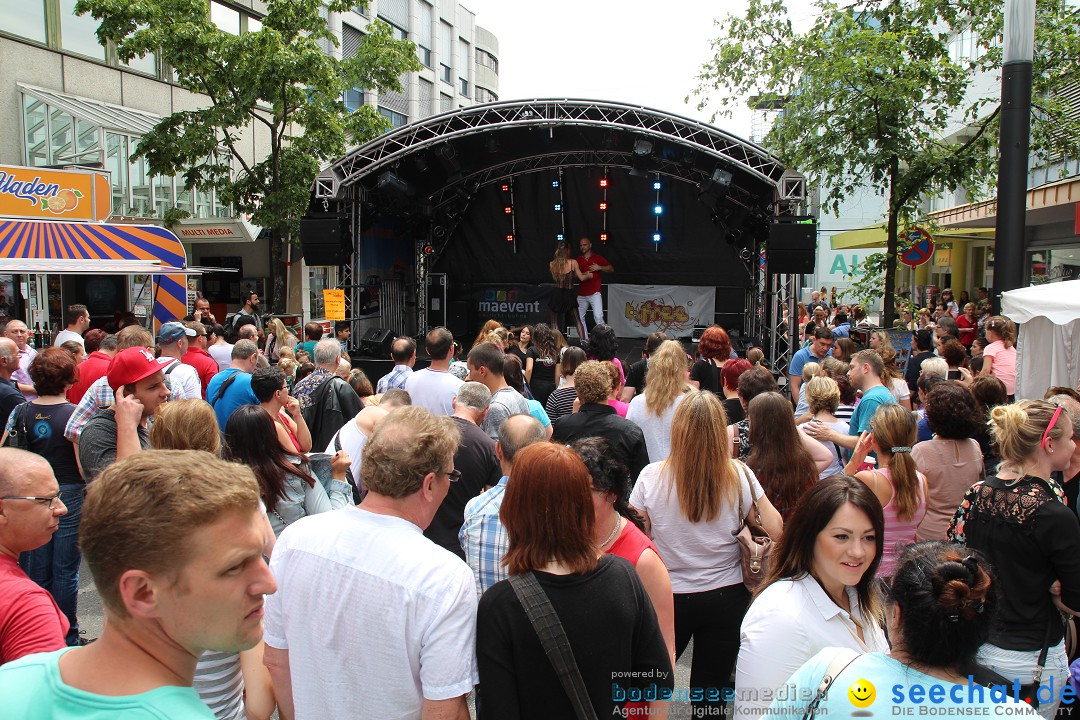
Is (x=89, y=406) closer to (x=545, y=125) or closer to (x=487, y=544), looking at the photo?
(x=487, y=544)

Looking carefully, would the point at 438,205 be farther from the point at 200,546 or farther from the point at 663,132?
the point at 200,546

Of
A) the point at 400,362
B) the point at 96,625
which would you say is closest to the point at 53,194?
the point at 400,362

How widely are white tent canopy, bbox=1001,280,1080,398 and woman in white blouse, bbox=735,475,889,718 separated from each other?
5.01 m

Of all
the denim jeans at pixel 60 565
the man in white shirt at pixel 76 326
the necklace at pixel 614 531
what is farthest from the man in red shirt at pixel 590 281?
the necklace at pixel 614 531

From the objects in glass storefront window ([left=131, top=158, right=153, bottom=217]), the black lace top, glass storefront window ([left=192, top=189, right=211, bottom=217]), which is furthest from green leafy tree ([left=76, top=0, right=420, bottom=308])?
the black lace top

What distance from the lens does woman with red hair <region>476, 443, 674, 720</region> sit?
1766 mm

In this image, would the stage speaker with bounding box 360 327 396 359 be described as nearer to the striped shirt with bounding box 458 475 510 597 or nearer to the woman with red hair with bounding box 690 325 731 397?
the woman with red hair with bounding box 690 325 731 397

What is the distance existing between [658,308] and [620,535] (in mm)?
12900

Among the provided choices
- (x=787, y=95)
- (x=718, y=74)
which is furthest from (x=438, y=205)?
(x=787, y=95)

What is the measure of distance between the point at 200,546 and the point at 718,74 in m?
11.8

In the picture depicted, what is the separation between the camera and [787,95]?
10.8 metres

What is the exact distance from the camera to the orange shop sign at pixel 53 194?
37.7 feet

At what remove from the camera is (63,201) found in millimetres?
12266

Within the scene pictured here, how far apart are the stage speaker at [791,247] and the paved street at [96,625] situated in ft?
22.2
